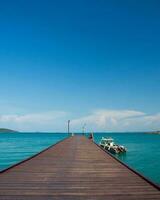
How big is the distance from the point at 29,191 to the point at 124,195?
8.68 feet

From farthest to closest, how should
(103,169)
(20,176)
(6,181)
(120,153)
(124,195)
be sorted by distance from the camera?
(120,153) → (103,169) → (20,176) → (6,181) → (124,195)

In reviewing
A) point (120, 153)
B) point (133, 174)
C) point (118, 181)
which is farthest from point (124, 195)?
point (120, 153)

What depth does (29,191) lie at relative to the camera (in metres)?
8.49

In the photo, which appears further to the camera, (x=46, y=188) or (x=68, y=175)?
(x=68, y=175)

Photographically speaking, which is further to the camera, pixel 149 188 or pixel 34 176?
pixel 34 176

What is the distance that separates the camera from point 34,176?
11.0 m

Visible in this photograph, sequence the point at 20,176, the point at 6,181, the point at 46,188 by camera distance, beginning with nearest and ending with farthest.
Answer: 1. the point at 46,188
2. the point at 6,181
3. the point at 20,176

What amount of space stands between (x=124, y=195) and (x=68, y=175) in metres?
3.61

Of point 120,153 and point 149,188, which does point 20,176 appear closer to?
point 149,188

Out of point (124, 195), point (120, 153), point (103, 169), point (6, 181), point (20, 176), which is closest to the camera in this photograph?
point (124, 195)

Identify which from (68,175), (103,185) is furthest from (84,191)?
(68,175)

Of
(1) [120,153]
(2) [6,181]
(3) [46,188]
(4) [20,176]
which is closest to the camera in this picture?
(3) [46,188]

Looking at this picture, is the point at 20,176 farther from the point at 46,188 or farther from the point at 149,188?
the point at 149,188

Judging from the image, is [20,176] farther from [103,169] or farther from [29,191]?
[103,169]
